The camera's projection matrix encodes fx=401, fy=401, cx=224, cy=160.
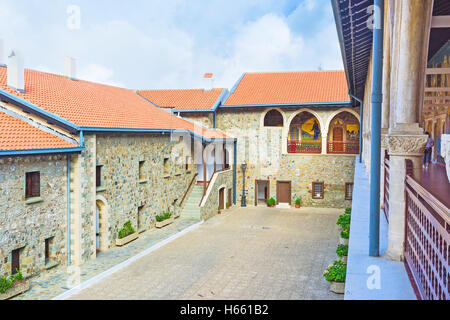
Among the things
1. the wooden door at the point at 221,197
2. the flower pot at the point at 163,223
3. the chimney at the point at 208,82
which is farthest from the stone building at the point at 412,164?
the chimney at the point at 208,82

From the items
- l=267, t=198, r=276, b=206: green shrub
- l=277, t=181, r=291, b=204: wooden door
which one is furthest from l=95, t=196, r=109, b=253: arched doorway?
l=277, t=181, r=291, b=204: wooden door

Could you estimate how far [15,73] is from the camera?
45.4ft

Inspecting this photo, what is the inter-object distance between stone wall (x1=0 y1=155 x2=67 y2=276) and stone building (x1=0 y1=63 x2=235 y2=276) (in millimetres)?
29

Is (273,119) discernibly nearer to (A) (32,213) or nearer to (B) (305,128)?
(B) (305,128)

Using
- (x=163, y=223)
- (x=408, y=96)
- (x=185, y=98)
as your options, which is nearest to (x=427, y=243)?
(x=408, y=96)

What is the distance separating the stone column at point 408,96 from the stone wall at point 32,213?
10.0 m

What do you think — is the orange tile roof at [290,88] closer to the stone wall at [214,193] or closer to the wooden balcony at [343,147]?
the wooden balcony at [343,147]

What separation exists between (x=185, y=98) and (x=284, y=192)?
31.7 feet

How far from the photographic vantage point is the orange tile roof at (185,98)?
89.6ft

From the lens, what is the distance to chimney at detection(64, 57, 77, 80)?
19416mm

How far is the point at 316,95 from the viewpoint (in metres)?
26.0

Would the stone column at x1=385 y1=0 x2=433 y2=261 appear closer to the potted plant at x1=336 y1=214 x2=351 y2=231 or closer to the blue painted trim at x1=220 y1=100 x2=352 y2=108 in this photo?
the potted plant at x1=336 y1=214 x2=351 y2=231

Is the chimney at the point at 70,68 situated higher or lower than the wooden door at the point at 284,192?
higher
